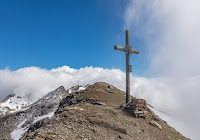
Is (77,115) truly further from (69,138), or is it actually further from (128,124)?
(128,124)

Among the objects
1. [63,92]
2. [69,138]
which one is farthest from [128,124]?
[63,92]

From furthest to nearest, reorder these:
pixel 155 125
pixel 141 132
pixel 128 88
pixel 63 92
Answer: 1. pixel 63 92
2. pixel 128 88
3. pixel 155 125
4. pixel 141 132

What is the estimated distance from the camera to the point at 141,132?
1147 centimetres

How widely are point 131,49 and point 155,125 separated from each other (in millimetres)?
9545

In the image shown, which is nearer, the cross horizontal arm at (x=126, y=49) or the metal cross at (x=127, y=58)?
the cross horizontal arm at (x=126, y=49)

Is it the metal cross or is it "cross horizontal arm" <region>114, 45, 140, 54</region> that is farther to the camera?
the metal cross

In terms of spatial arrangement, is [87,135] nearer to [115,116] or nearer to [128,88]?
[115,116]

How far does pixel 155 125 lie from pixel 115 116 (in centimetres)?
457

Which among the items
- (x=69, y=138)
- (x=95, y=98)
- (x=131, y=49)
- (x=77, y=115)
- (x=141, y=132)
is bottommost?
(x=69, y=138)

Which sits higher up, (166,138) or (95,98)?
(95,98)

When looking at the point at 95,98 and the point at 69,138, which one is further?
the point at 95,98

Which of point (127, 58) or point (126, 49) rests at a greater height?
point (126, 49)

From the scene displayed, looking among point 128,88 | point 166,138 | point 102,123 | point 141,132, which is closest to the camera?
point 102,123

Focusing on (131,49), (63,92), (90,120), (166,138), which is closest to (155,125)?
(166,138)
